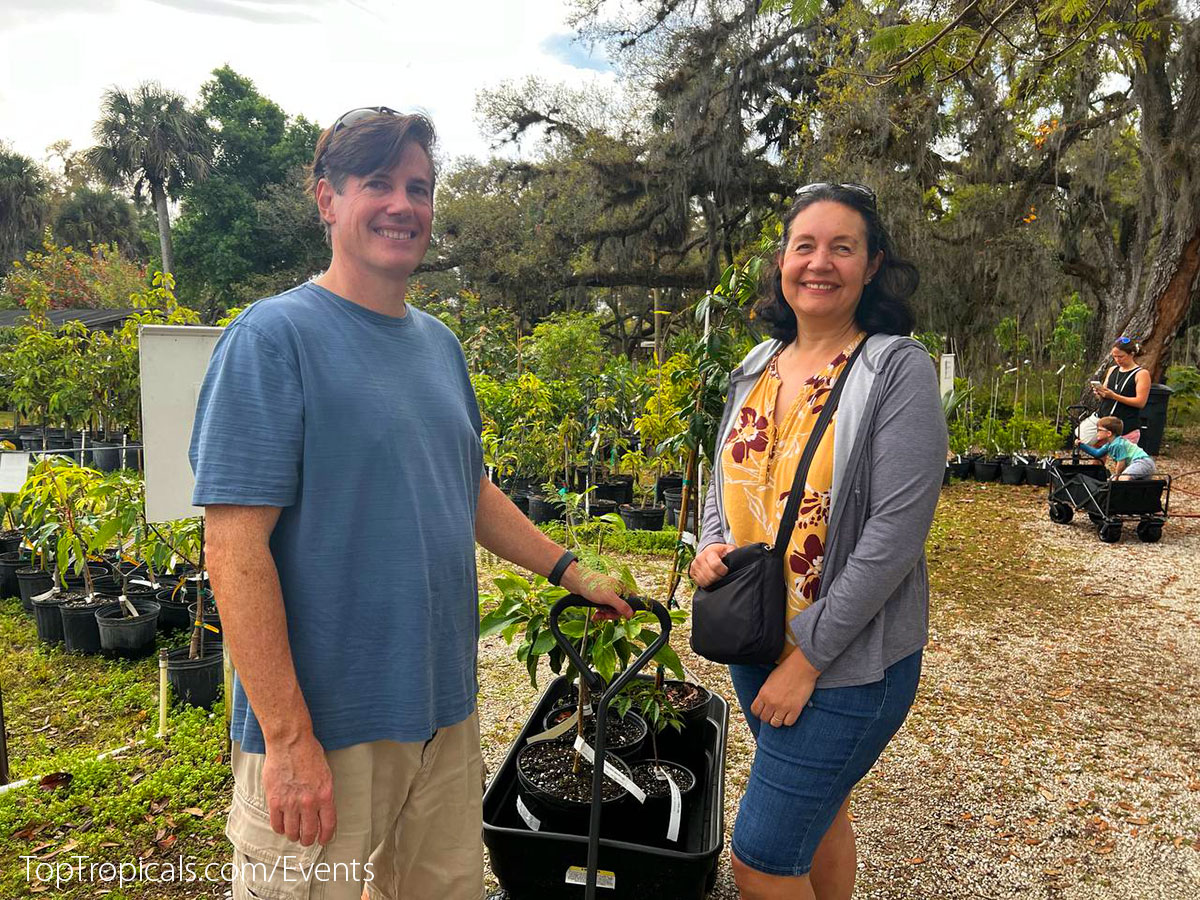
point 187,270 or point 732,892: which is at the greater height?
point 187,270

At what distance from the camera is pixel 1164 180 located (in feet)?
32.7

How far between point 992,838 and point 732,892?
981 millimetres

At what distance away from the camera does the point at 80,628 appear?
13.2 feet

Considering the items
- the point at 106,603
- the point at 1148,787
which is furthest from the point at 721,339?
the point at 106,603

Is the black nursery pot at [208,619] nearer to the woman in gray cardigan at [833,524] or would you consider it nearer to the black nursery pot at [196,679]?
the black nursery pot at [196,679]

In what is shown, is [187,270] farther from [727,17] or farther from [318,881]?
[318,881]

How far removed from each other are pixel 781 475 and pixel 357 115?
1064 millimetres

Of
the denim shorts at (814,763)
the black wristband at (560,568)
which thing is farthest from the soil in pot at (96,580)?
the denim shorts at (814,763)

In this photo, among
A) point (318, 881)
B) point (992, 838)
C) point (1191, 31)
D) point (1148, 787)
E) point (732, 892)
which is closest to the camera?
point (318, 881)

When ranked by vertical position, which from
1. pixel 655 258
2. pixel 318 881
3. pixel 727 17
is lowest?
pixel 318 881

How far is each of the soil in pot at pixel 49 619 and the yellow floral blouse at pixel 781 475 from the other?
13.7 ft

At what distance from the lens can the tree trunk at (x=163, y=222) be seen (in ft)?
88.6

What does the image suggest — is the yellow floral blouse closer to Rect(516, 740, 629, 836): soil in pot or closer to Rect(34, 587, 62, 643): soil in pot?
Rect(516, 740, 629, 836): soil in pot

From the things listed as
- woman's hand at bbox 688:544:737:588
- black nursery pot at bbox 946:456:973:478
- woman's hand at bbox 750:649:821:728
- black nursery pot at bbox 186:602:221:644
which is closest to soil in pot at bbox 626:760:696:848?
woman's hand at bbox 750:649:821:728
